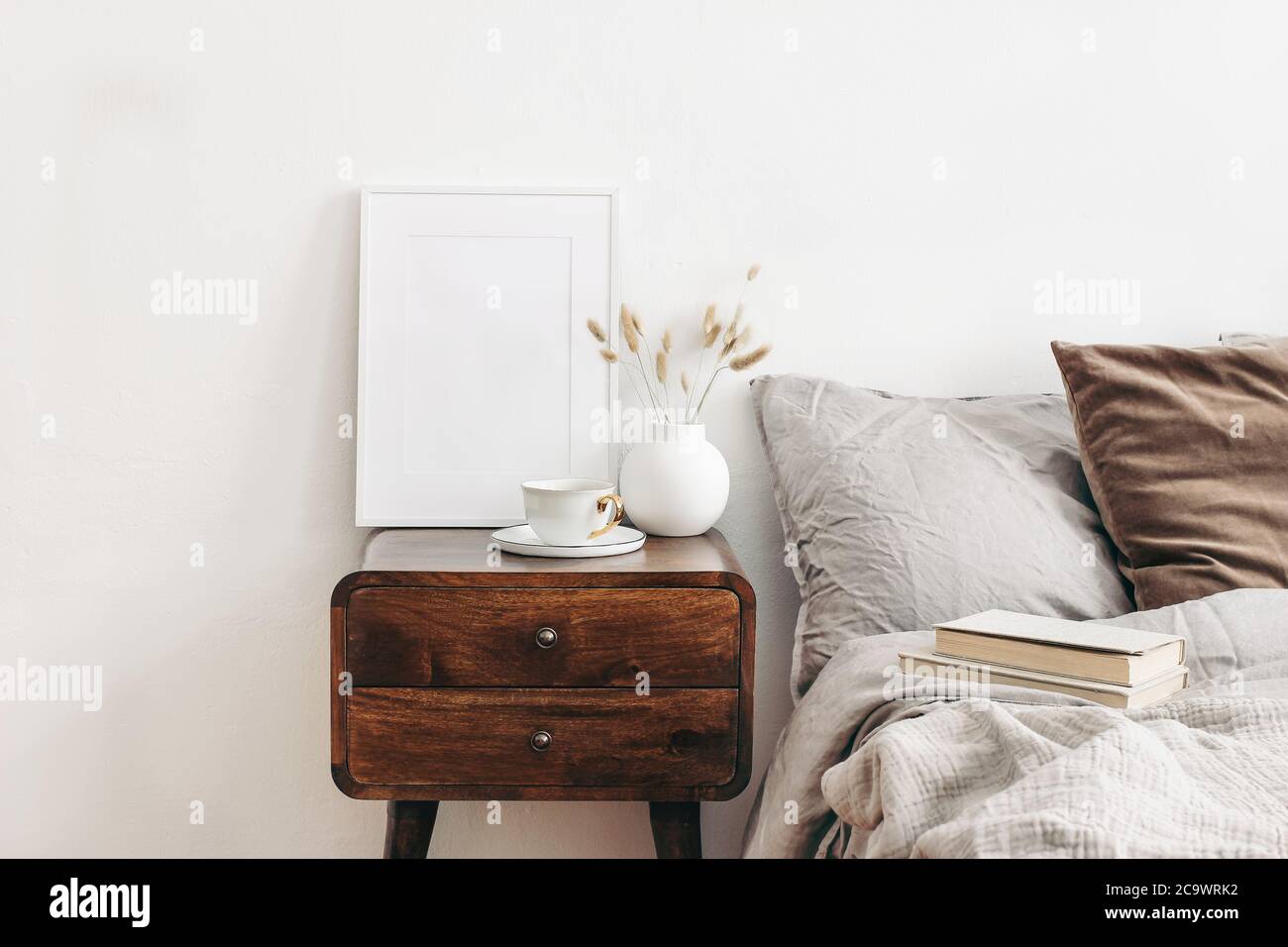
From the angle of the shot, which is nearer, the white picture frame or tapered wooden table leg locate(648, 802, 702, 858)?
tapered wooden table leg locate(648, 802, 702, 858)

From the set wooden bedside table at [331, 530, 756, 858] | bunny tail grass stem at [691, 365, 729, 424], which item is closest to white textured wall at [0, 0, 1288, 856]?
bunny tail grass stem at [691, 365, 729, 424]

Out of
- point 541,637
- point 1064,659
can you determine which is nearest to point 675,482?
point 541,637

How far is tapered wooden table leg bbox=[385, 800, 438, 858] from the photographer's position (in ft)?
4.26

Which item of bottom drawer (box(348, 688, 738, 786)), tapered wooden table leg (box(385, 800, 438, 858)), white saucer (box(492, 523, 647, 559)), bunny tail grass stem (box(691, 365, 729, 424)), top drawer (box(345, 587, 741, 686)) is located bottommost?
tapered wooden table leg (box(385, 800, 438, 858))

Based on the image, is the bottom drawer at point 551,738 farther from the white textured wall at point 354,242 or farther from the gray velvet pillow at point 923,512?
the white textured wall at point 354,242

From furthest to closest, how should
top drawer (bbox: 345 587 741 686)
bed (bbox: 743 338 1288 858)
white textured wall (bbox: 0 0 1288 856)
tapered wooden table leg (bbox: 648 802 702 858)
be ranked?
white textured wall (bbox: 0 0 1288 856) → tapered wooden table leg (bbox: 648 802 702 858) → top drawer (bbox: 345 587 741 686) → bed (bbox: 743 338 1288 858)

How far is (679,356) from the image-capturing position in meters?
1.57

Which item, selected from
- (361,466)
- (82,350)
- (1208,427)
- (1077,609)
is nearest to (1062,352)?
(1208,427)

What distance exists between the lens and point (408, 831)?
1.30m

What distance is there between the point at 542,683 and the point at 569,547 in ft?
0.60

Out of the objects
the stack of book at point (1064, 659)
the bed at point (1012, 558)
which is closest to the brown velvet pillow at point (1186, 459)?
the bed at point (1012, 558)

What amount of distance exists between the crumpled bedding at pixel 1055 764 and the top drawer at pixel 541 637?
15 cm

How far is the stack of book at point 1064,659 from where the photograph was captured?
0.94 meters

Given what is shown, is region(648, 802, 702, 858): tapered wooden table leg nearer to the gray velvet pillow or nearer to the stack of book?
the gray velvet pillow
